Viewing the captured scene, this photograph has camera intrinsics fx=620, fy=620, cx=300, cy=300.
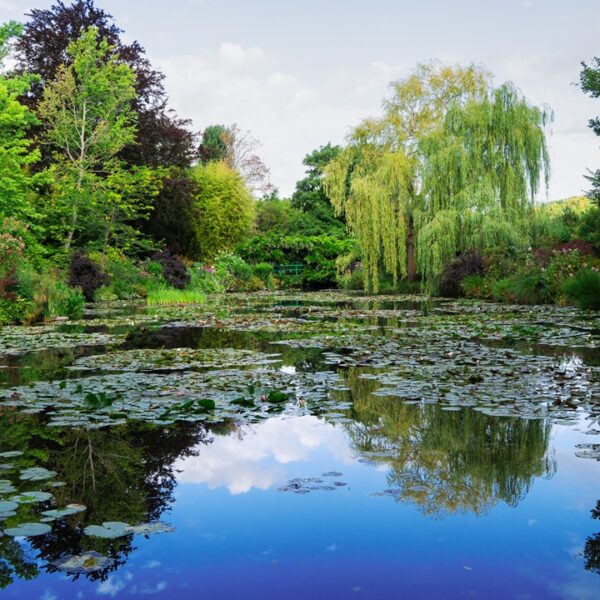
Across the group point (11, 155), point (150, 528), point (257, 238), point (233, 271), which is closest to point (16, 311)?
point (11, 155)

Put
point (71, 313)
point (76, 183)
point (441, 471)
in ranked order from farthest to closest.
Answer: point (76, 183) → point (71, 313) → point (441, 471)

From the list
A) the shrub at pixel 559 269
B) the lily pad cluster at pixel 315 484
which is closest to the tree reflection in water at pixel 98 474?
the lily pad cluster at pixel 315 484

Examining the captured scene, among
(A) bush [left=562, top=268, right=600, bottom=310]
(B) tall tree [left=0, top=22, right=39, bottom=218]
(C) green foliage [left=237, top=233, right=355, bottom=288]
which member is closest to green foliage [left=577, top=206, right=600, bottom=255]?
(A) bush [left=562, top=268, right=600, bottom=310]

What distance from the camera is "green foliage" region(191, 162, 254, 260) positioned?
33.3 m

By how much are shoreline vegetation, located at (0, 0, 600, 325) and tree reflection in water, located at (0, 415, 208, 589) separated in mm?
8629

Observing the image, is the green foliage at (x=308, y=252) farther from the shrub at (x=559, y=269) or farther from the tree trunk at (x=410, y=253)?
the shrub at (x=559, y=269)

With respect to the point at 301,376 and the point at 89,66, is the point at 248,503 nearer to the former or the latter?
the point at 301,376

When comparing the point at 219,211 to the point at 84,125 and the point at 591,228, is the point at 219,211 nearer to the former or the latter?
the point at 84,125

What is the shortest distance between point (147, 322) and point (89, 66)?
15.0m

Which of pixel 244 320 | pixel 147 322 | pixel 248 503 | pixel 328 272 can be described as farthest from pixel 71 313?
pixel 328 272

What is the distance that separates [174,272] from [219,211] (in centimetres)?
1110

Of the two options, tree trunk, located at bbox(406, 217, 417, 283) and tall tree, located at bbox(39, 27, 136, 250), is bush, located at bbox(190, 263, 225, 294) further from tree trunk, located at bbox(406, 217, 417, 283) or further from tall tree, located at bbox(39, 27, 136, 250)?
tree trunk, located at bbox(406, 217, 417, 283)

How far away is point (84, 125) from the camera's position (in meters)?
22.9

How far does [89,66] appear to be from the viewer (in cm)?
2305
